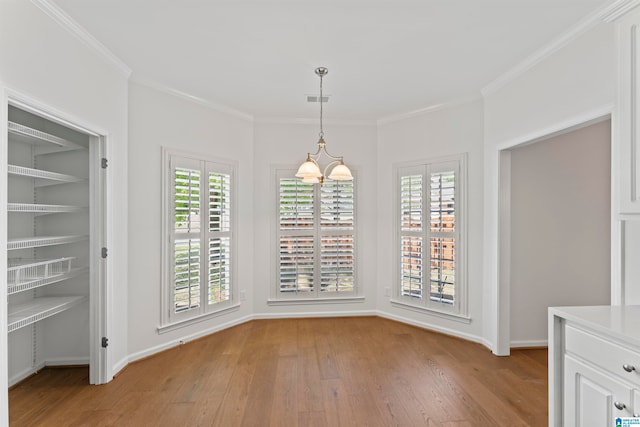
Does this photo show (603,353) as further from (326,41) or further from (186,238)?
(186,238)

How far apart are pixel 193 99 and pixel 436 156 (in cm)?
300

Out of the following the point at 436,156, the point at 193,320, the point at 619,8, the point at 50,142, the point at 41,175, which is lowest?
the point at 193,320

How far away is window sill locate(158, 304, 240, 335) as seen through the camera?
364 centimetres

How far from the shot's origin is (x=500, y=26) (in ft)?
8.27

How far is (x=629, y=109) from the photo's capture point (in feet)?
6.12

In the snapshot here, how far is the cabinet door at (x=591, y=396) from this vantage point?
1.52m

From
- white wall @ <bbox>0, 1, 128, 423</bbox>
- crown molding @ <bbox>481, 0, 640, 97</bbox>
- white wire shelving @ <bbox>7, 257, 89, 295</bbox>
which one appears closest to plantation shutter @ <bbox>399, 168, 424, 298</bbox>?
crown molding @ <bbox>481, 0, 640, 97</bbox>

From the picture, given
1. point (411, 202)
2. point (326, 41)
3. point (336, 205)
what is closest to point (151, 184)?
point (326, 41)

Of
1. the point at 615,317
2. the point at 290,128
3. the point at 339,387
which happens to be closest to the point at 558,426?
the point at 615,317

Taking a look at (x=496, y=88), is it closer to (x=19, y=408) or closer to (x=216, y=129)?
(x=216, y=129)

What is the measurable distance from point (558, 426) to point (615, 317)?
0.67 metres

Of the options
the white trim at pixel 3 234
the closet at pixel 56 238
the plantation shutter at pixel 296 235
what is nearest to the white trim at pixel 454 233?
the plantation shutter at pixel 296 235

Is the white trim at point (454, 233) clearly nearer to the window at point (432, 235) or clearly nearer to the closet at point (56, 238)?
the window at point (432, 235)

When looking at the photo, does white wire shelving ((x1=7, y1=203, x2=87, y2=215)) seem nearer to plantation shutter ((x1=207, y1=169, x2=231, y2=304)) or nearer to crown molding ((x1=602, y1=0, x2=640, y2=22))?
plantation shutter ((x1=207, y1=169, x2=231, y2=304))
